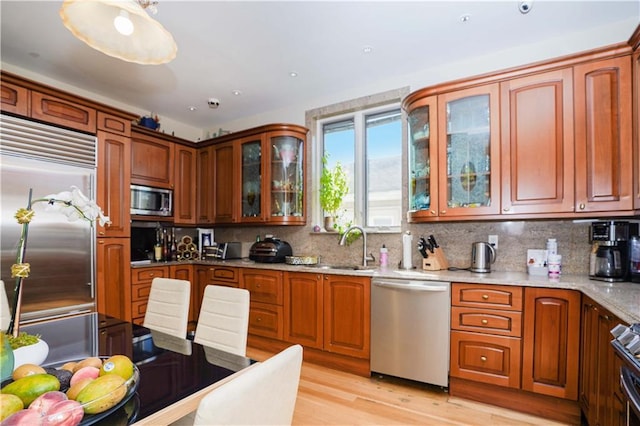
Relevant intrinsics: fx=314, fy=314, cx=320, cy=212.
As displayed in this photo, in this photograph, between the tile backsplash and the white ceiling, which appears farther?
the tile backsplash

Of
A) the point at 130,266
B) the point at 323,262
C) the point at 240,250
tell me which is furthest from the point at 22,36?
the point at 323,262

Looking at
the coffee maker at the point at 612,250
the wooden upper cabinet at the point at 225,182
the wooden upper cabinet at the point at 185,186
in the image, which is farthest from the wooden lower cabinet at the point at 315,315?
the coffee maker at the point at 612,250

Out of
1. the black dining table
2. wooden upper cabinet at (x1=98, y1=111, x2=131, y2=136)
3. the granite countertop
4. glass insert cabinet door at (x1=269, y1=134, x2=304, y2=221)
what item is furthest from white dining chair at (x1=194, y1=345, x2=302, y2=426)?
wooden upper cabinet at (x1=98, y1=111, x2=131, y2=136)

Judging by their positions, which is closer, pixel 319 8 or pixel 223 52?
pixel 319 8

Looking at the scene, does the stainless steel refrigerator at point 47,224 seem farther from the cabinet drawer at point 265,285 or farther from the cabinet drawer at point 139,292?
the cabinet drawer at point 265,285

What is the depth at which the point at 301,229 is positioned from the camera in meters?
3.80

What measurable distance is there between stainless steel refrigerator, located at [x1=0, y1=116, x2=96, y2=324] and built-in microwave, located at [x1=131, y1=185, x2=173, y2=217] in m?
0.67

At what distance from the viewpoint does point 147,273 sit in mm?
3467

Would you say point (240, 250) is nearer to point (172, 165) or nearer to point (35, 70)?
point (172, 165)

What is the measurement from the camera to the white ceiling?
2.19 meters

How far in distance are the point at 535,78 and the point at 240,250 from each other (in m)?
3.57

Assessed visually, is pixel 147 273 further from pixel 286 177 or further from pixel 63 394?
pixel 63 394

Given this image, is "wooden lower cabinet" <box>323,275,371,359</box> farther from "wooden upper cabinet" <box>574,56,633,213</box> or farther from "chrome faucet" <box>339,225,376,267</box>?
"wooden upper cabinet" <box>574,56,633,213</box>

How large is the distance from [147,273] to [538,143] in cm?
387
